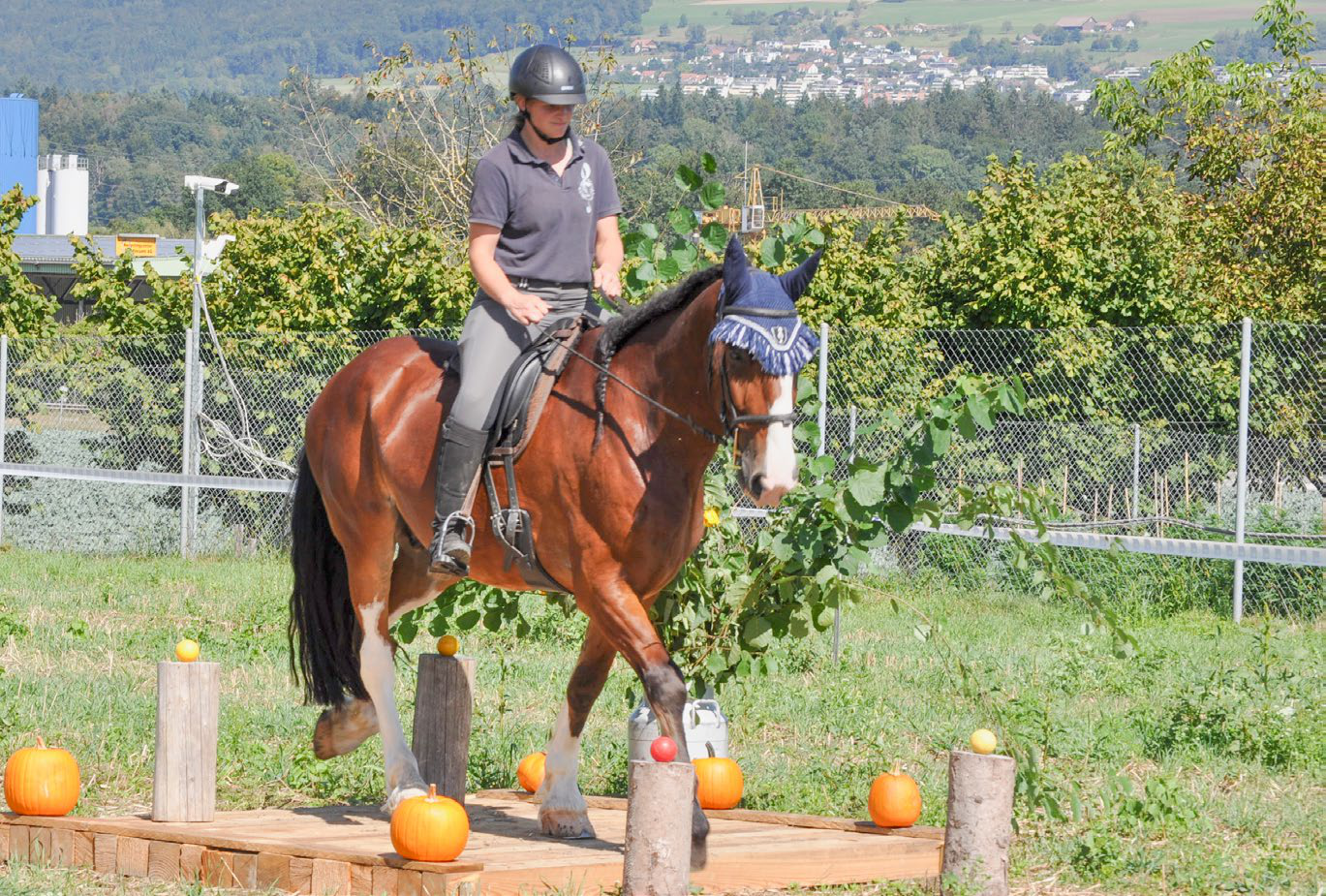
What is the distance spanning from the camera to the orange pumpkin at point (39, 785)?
5898 mm

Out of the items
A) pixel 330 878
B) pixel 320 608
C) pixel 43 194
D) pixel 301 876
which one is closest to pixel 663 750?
pixel 330 878

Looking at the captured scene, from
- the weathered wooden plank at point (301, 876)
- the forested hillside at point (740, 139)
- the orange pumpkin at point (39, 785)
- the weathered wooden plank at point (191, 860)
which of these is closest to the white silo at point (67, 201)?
the forested hillside at point (740, 139)

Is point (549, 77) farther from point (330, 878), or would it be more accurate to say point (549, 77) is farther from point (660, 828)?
point (330, 878)

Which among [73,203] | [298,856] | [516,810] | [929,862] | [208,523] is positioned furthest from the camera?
[73,203]

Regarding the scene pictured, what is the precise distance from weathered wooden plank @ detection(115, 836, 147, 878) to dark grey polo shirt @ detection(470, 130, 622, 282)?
2.46m


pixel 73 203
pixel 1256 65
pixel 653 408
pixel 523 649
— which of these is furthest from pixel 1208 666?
pixel 73 203

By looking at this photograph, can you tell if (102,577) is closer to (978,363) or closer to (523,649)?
(523,649)

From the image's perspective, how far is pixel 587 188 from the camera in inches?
246

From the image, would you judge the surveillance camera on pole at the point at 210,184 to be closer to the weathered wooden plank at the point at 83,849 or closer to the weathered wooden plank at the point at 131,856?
the weathered wooden plank at the point at 83,849

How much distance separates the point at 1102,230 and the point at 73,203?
6707 cm

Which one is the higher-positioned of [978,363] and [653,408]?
[978,363]

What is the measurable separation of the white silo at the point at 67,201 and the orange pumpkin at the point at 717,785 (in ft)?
234

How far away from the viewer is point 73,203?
245 ft

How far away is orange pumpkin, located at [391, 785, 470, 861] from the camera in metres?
5.11
